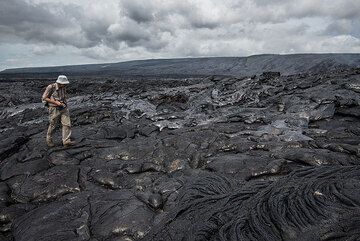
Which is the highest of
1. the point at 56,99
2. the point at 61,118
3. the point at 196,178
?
the point at 56,99

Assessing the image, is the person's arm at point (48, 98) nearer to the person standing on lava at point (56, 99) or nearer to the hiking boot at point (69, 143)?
the person standing on lava at point (56, 99)

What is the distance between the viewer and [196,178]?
25.3ft

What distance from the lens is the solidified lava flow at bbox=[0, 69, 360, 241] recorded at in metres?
5.49

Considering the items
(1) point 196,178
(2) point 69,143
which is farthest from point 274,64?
(1) point 196,178

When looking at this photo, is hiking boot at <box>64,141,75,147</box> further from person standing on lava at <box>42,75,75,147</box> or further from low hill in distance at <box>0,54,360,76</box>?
low hill in distance at <box>0,54,360,76</box>

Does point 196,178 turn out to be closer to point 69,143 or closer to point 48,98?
point 69,143

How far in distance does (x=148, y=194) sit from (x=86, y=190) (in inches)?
70.6

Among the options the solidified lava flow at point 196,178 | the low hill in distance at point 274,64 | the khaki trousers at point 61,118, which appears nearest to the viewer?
the solidified lava flow at point 196,178

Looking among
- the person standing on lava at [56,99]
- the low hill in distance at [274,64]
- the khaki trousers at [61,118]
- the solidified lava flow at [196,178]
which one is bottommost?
the low hill in distance at [274,64]

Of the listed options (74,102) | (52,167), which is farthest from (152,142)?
(74,102)

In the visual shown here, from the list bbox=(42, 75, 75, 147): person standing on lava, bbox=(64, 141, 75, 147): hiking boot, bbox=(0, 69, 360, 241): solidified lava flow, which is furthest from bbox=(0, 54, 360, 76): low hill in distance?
bbox=(42, 75, 75, 147): person standing on lava

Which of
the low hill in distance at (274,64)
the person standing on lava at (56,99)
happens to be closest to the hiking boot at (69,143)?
the person standing on lava at (56,99)

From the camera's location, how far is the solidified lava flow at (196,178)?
5488mm

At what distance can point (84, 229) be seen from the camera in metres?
6.32
